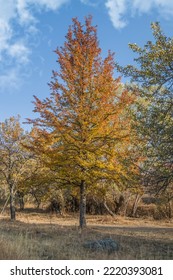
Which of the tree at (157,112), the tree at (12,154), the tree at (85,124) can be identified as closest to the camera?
the tree at (157,112)

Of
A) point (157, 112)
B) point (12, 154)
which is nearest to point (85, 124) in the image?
point (157, 112)

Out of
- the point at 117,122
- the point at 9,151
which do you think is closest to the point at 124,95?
the point at 117,122

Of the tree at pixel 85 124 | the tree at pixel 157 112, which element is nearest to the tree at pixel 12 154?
the tree at pixel 85 124

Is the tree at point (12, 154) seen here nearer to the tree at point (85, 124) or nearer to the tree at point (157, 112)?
the tree at point (85, 124)

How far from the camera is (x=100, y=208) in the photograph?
1326 inches

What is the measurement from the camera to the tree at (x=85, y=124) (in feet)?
55.8

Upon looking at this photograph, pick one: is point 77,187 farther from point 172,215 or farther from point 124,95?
point 172,215

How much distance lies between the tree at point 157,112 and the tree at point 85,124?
4.26 meters

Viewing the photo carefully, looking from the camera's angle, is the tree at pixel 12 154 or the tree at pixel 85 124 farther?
the tree at pixel 12 154

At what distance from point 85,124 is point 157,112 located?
17.9 feet

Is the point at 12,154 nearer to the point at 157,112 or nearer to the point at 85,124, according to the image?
the point at 85,124

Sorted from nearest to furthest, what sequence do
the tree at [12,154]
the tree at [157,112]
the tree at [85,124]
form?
the tree at [157,112] → the tree at [85,124] → the tree at [12,154]

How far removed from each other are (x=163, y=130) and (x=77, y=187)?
352 inches

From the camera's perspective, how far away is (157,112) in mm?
12008
